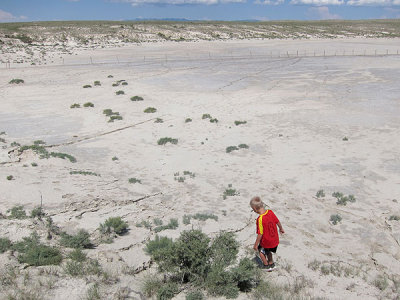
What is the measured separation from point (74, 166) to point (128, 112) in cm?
916

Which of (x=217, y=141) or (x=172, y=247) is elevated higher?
(x=172, y=247)

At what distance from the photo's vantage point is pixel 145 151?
15094 millimetres

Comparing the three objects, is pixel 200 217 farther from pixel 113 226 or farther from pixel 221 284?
pixel 221 284

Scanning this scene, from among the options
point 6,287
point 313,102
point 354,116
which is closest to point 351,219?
point 6,287

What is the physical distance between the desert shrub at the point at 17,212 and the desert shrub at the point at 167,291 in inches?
171

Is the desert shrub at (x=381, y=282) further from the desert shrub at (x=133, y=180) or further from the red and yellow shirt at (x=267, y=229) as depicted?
the desert shrub at (x=133, y=180)

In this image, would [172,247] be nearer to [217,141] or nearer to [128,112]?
[217,141]

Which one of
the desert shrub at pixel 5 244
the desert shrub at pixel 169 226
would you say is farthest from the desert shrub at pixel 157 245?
the desert shrub at pixel 5 244

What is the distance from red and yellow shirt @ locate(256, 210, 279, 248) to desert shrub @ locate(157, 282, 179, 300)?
171cm

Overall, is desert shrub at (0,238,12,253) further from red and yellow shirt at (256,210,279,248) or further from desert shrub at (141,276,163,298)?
red and yellow shirt at (256,210,279,248)

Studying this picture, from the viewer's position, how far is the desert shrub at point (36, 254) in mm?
5875

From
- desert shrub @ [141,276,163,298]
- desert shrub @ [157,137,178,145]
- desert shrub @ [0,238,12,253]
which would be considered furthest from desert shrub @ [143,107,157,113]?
desert shrub @ [141,276,163,298]

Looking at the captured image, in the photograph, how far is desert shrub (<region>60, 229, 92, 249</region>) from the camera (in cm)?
689

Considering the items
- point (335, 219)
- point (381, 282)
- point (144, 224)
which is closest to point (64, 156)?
point (144, 224)
